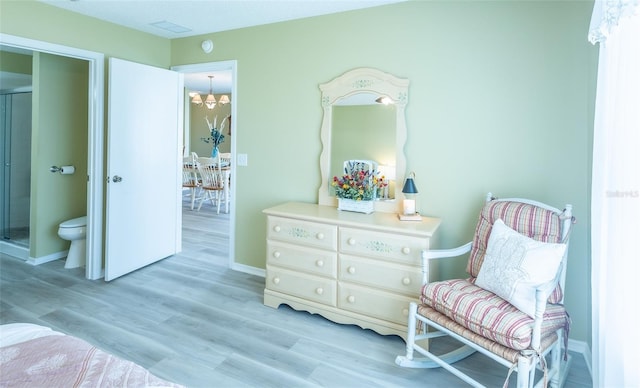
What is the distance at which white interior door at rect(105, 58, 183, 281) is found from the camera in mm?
3457

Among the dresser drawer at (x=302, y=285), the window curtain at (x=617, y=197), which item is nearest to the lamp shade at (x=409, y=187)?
the dresser drawer at (x=302, y=285)

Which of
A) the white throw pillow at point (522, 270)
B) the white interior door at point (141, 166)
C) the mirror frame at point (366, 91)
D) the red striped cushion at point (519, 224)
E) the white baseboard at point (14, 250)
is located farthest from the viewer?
the white baseboard at point (14, 250)

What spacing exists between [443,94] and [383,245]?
3.98 ft

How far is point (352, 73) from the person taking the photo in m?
3.11

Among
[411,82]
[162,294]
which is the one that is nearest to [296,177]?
[411,82]

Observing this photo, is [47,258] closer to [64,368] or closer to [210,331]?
[210,331]

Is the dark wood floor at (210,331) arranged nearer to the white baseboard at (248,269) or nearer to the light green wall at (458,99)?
the white baseboard at (248,269)

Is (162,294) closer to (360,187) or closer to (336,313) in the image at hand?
(336,313)

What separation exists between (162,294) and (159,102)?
192cm

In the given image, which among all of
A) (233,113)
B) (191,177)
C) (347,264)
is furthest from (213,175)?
(347,264)

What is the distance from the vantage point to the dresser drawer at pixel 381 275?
244cm

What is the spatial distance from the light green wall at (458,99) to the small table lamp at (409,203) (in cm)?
15

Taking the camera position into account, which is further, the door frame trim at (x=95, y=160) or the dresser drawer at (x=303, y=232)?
the door frame trim at (x=95, y=160)

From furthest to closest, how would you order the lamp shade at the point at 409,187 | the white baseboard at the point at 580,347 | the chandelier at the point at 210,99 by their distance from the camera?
the chandelier at the point at 210,99 < the lamp shade at the point at 409,187 < the white baseboard at the point at 580,347
